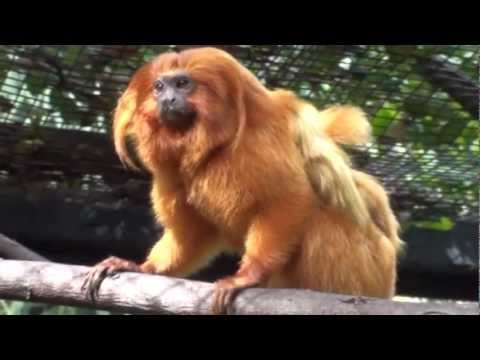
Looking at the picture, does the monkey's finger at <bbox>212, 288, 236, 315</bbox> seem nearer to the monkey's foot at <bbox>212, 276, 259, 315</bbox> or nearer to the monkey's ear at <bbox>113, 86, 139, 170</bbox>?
the monkey's foot at <bbox>212, 276, 259, 315</bbox>

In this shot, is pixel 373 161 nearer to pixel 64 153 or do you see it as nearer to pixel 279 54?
pixel 279 54

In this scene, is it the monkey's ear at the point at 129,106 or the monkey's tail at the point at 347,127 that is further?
the monkey's tail at the point at 347,127

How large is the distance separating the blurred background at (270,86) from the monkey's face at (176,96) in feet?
1.82

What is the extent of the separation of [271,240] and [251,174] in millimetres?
235

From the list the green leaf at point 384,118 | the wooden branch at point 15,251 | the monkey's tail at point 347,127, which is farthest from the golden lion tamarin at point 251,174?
the green leaf at point 384,118

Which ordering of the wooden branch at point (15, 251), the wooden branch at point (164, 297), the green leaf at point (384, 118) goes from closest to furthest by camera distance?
the wooden branch at point (164, 297) → the wooden branch at point (15, 251) → the green leaf at point (384, 118)

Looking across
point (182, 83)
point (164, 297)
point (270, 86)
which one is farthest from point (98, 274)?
point (270, 86)

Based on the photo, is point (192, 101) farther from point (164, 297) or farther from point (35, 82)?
point (35, 82)

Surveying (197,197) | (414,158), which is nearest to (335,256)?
(197,197)

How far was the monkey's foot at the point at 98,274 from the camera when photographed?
2902mm

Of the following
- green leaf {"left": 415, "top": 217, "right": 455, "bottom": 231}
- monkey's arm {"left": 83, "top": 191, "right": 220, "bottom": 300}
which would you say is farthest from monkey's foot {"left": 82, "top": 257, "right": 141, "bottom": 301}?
green leaf {"left": 415, "top": 217, "right": 455, "bottom": 231}

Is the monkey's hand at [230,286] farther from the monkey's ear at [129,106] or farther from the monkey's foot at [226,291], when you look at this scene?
the monkey's ear at [129,106]

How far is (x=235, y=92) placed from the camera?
2.99m

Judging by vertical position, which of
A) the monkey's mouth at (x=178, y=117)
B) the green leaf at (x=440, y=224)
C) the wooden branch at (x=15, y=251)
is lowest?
the green leaf at (x=440, y=224)
